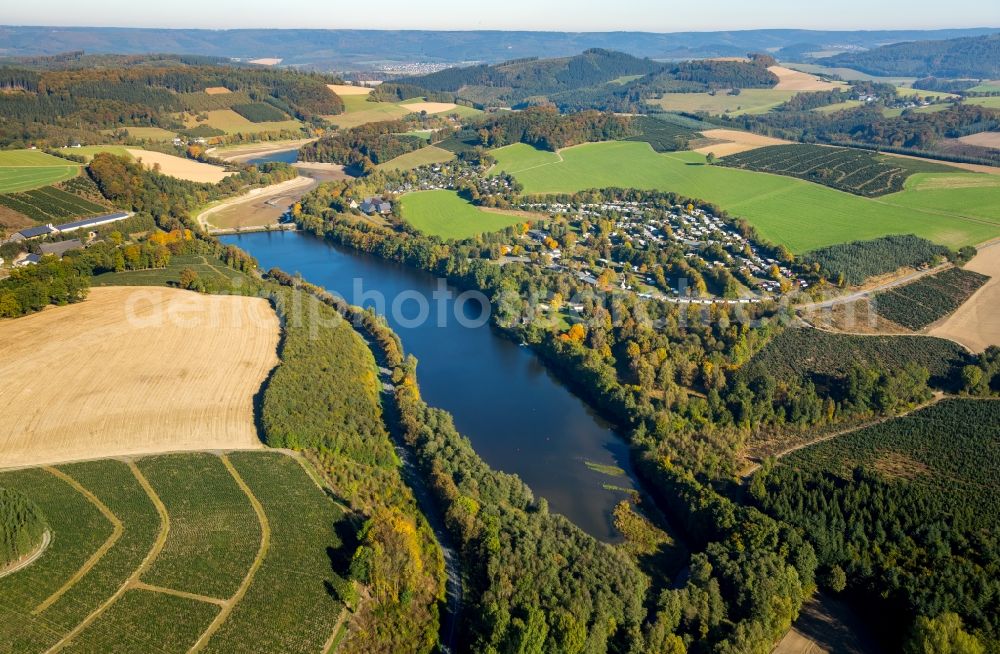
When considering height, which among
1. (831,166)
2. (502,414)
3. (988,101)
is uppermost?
(988,101)

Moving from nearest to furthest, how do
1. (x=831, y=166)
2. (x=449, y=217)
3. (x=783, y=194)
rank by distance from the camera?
(x=449, y=217), (x=783, y=194), (x=831, y=166)

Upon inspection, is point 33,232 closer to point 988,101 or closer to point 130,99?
point 130,99

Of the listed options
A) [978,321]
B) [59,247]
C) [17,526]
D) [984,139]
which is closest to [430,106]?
[59,247]

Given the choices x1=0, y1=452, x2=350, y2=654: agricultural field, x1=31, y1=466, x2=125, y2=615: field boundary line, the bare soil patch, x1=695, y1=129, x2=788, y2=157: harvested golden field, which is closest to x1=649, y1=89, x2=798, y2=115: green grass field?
x1=695, y1=129, x2=788, y2=157: harvested golden field

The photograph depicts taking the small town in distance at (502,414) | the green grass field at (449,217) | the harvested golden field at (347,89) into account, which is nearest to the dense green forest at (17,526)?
the small town in distance at (502,414)

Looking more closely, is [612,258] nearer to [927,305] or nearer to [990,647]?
[927,305]

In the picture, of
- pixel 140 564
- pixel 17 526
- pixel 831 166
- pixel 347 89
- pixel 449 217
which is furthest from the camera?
pixel 347 89

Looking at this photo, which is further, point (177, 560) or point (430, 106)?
point (430, 106)
